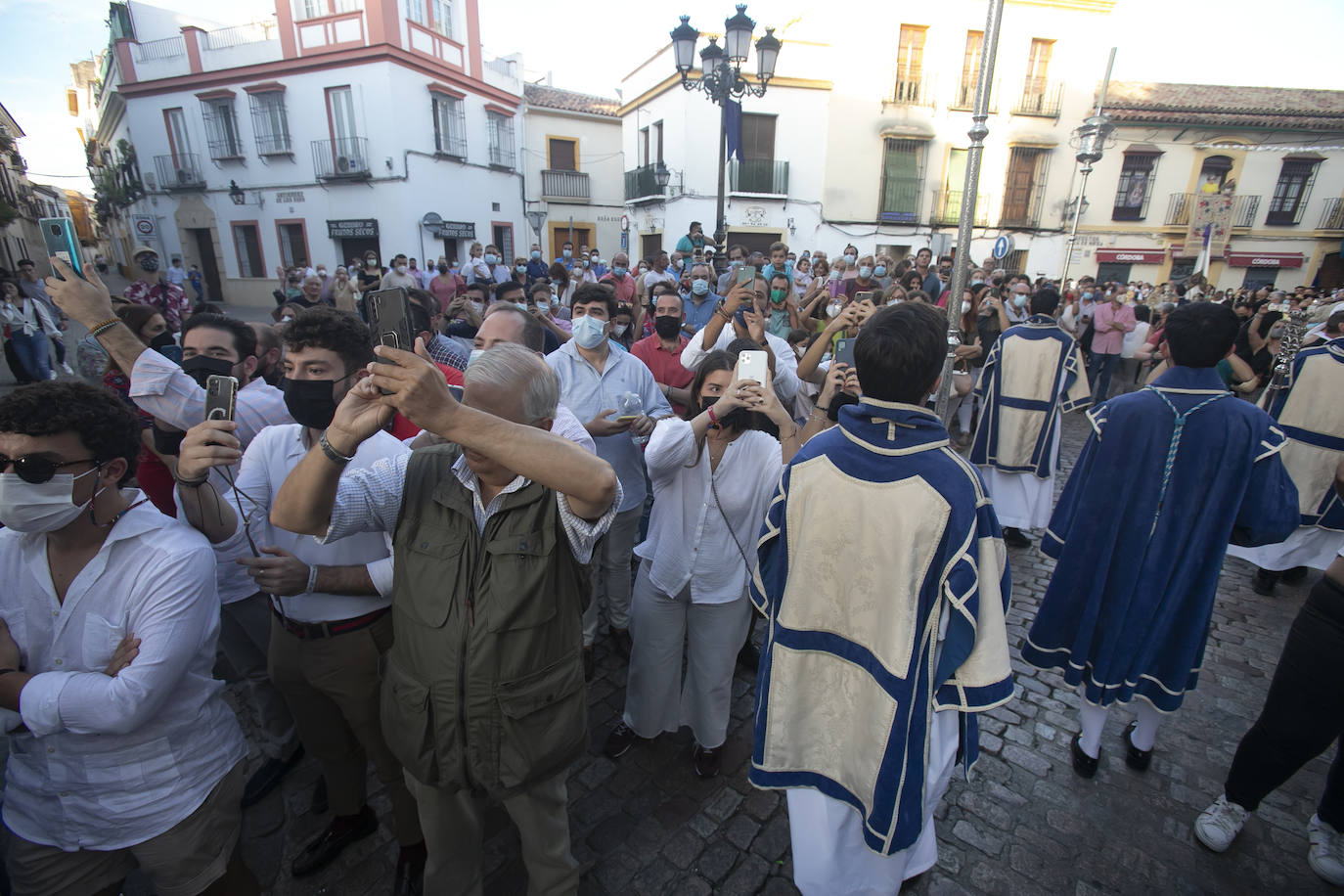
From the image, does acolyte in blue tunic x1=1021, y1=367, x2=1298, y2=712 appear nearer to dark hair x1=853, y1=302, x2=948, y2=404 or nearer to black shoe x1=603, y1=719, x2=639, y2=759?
dark hair x1=853, y1=302, x2=948, y2=404

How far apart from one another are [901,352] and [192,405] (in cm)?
281

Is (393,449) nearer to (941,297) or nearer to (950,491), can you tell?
(950,491)

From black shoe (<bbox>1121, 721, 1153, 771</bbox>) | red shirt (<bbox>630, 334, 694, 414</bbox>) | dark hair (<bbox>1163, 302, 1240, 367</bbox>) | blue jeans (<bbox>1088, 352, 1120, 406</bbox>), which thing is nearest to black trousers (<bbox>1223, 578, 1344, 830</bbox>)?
black shoe (<bbox>1121, 721, 1153, 771</bbox>)

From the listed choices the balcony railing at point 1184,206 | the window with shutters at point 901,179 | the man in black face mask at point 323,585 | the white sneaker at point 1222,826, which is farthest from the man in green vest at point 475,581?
the balcony railing at point 1184,206

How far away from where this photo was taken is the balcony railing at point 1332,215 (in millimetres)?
23219

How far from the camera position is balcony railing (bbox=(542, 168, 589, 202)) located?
26.2 metres

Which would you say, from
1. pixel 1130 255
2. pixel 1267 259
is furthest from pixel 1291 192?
pixel 1130 255

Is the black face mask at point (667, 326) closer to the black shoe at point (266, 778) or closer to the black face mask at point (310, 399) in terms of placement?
the black face mask at point (310, 399)

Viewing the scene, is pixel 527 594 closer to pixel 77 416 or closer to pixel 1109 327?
pixel 77 416

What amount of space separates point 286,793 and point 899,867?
275cm

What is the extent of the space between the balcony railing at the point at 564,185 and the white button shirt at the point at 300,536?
26.5 metres

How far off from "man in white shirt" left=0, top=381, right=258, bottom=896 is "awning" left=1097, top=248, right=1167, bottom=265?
92.6 feet

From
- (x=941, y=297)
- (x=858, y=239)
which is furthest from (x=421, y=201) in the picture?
(x=941, y=297)

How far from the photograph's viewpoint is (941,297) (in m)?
10.4
